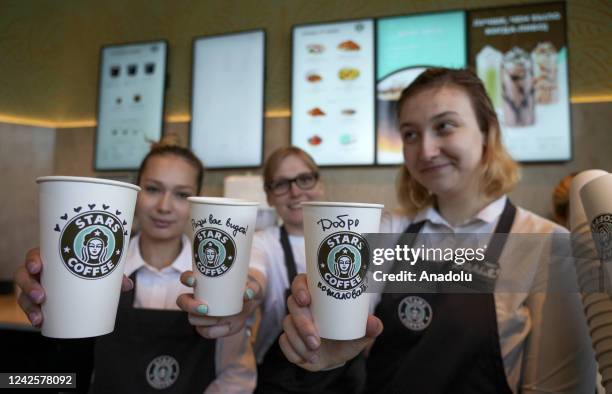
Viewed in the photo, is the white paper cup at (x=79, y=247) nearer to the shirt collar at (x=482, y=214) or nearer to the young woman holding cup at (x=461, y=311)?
the young woman holding cup at (x=461, y=311)

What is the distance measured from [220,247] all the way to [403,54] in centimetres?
190

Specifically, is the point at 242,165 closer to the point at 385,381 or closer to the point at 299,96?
the point at 299,96

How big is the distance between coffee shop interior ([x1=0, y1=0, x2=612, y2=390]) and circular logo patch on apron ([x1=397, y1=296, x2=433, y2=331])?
1.36 metres

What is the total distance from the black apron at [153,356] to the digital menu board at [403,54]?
1540mm

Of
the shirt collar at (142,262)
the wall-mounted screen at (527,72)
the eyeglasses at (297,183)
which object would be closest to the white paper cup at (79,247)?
the shirt collar at (142,262)

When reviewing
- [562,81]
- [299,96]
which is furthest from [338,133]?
[562,81]

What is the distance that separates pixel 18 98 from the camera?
218 cm

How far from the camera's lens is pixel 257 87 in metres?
2.25

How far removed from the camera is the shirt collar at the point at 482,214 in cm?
85

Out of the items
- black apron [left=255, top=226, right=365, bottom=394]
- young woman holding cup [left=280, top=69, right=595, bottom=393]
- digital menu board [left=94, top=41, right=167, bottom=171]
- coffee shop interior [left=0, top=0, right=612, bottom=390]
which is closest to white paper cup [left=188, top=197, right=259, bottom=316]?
young woman holding cup [left=280, top=69, right=595, bottom=393]

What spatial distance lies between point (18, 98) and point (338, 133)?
79.7 inches

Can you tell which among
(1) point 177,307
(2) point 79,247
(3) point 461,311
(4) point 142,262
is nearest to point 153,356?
(1) point 177,307

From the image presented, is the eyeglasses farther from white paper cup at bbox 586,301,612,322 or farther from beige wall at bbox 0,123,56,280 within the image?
beige wall at bbox 0,123,56,280

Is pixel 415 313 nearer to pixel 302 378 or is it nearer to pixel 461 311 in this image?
pixel 461 311
